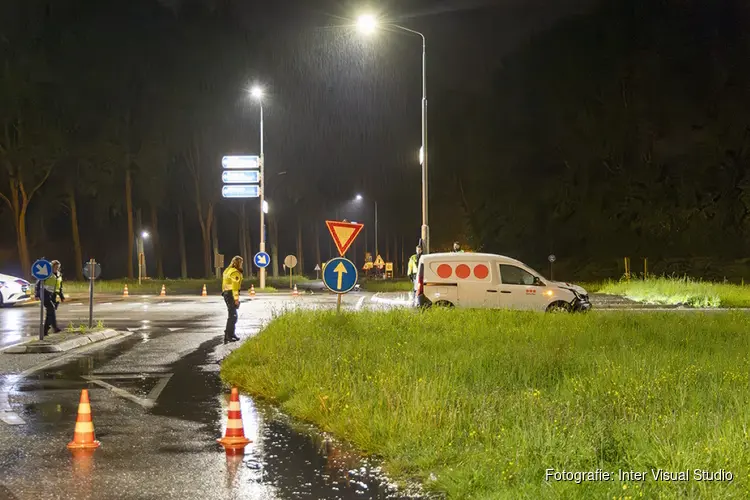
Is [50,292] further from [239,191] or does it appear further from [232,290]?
[239,191]

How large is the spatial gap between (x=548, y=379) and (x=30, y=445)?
5.96 metres

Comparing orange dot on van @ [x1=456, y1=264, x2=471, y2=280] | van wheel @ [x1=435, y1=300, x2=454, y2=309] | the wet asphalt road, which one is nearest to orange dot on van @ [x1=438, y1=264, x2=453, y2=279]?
orange dot on van @ [x1=456, y1=264, x2=471, y2=280]

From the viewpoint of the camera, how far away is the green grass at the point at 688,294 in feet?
96.3

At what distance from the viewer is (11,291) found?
31.1 m

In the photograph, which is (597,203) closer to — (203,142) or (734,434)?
(203,142)

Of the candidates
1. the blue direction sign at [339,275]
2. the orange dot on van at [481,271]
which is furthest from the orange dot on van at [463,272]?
the blue direction sign at [339,275]

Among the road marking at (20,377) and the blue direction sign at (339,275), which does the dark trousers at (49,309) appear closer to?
the road marking at (20,377)

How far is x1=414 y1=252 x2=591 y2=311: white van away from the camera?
22156mm

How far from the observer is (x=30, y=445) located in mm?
8820

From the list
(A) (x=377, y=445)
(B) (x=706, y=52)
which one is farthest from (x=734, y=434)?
(B) (x=706, y=52)

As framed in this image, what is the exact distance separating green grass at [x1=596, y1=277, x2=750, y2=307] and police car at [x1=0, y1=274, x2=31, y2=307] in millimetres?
22236

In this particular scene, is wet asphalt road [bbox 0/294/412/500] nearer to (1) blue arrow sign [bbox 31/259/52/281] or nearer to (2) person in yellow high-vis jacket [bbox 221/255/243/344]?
(1) blue arrow sign [bbox 31/259/52/281]

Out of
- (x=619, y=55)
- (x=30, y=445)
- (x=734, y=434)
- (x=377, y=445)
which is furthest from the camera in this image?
(x=619, y=55)

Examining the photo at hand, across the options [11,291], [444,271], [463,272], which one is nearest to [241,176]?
[11,291]
